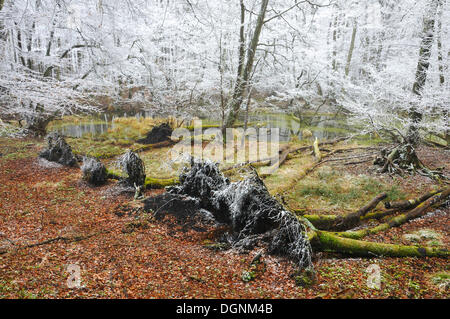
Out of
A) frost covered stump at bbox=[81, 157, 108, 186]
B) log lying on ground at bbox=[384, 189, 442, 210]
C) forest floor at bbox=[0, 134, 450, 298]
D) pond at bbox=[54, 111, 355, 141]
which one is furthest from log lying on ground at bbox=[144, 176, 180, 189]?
pond at bbox=[54, 111, 355, 141]

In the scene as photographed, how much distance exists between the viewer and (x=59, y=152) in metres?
7.91

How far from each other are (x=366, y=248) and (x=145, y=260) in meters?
3.18

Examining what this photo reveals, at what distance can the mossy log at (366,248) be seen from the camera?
3582mm

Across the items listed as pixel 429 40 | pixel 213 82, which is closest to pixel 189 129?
pixel 213 82

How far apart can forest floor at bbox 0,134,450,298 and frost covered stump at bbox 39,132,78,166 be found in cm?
182

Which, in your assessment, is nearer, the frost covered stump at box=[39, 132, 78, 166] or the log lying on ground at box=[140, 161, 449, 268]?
the log lying on ground at box=[140, 161, 449, 268]

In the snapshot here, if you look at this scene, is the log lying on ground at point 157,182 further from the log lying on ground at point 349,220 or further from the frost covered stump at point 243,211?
the log lying on ground at point 349,220

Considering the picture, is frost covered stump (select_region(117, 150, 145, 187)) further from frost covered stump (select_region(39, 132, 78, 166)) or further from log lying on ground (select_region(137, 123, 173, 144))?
log lying on ground (select_region(137, 123, 173, 144))

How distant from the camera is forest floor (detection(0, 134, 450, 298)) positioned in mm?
2846

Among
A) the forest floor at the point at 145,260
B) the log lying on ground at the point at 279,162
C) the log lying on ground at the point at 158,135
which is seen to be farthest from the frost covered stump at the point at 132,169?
the log lying on ground at the point at 158,135

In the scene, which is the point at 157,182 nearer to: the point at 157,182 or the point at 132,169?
the point at 157,182

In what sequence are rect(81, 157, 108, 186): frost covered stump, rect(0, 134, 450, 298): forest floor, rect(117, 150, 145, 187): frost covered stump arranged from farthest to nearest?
rect(81, 157, 108, 186): frost covered stump → rect(117, 150, 145, 187): frost covered stump → rect(0, 134, 450, 298): forest floor

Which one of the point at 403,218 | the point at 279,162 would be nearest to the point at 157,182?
the point at 279,162
